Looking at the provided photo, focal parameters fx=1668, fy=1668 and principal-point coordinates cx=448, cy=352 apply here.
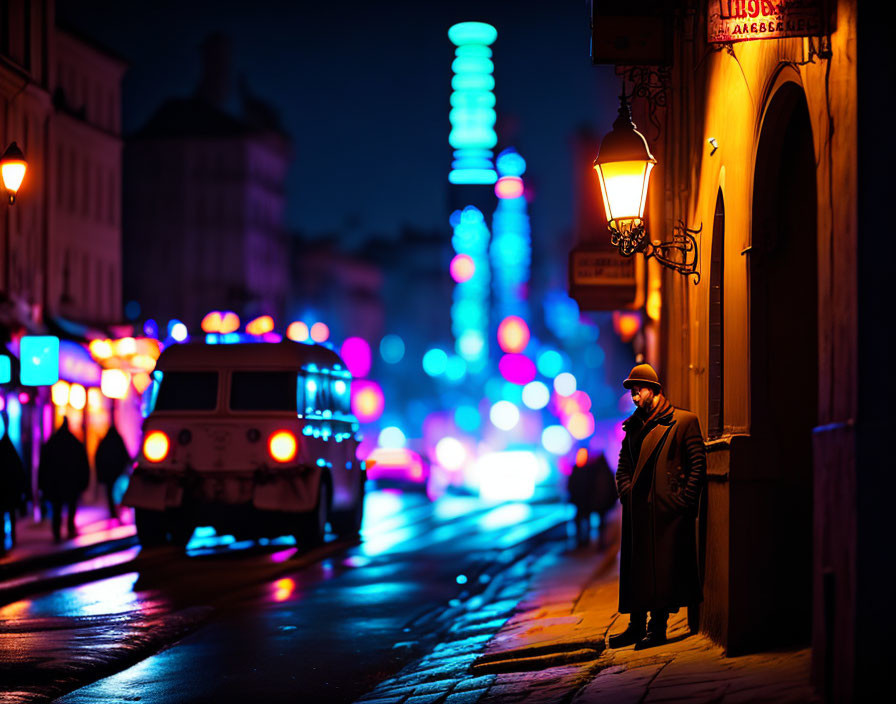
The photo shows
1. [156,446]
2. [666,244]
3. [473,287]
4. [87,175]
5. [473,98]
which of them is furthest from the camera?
[473,287]

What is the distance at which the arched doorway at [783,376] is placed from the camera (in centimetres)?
1080

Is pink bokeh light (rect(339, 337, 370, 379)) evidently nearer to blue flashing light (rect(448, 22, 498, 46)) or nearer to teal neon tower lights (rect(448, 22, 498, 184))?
teal neon tower lights (rect(448, 22, 498, 184))

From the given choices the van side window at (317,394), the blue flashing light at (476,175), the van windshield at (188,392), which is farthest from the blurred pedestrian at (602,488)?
the blue flashing light at (476,175)

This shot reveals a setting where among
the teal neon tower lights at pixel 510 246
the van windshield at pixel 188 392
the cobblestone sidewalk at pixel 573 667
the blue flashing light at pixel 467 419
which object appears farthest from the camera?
the teal neon tower lights at pixel 510 246

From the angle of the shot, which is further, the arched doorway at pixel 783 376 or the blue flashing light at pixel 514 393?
the blue flashing light at pixel 514 393

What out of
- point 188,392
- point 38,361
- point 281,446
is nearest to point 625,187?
point 281,446

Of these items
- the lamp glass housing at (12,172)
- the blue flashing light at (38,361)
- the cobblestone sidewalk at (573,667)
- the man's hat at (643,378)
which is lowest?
the cobblestone sidewalk at (573,667)

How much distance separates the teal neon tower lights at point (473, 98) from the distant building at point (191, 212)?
11.4 m

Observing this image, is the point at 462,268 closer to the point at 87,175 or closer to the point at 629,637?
the point at 87,175

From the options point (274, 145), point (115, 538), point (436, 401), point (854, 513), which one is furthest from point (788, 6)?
point (436, 401)

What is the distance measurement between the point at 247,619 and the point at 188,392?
9.03 metres

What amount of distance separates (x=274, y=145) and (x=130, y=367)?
6606 centimetres

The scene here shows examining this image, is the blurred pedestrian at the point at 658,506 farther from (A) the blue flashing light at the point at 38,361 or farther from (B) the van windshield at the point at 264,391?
(A) the blue flashing light at the point at 38,361

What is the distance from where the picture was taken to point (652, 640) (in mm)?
11656
